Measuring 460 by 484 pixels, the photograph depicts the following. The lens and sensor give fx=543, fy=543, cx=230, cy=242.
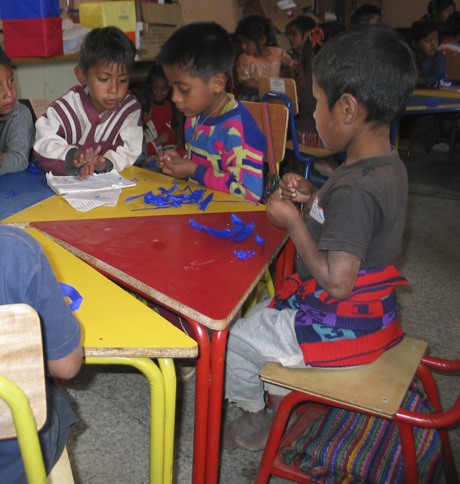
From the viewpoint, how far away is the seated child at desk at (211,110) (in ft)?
6.93

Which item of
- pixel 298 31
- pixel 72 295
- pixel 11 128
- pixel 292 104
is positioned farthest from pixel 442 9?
pixel 72 295

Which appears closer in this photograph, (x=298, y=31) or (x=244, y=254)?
(x=244, y=254)

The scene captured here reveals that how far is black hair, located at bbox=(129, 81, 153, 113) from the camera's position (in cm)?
407

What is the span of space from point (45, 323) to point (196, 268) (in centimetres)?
57

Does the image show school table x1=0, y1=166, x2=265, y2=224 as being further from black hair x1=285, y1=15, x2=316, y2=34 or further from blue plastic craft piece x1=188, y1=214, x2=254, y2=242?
black hair x1=285, y1=15, x2=316, y2=34

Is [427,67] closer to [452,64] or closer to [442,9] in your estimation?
[452,64]

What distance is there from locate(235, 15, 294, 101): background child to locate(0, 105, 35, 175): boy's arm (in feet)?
10.2

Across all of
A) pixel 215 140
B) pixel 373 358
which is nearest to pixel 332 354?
pixel 373 358

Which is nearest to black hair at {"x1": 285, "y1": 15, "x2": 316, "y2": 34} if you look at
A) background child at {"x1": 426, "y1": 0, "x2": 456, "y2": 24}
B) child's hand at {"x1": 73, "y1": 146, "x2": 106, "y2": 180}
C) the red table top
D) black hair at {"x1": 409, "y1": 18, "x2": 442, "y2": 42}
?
black hair at {"x1": 409, "y1": 18, "x2": 442, "y2": 42}

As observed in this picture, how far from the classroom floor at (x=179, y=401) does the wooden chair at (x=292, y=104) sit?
0.82m

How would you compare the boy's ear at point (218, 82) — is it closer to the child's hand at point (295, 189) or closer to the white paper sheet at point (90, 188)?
the white paper sheet at point (90, 188)

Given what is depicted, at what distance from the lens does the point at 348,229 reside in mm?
1190

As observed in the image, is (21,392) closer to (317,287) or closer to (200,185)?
(317,287)

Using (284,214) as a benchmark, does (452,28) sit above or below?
above
